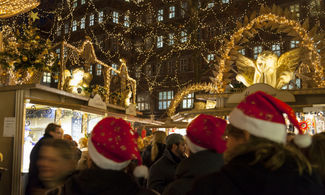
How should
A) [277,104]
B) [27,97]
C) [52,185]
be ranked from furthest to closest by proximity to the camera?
[27,97] → [52,185] → [277,104]

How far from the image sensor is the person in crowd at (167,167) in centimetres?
438

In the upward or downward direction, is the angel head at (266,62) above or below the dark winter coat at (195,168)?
above

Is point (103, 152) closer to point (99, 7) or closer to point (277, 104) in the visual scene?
point (277, 104)

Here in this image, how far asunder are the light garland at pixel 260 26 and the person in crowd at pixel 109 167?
6474 mm

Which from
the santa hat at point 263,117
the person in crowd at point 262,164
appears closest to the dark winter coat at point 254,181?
the person in crowd at point 262,164

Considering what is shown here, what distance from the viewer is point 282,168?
1.82m

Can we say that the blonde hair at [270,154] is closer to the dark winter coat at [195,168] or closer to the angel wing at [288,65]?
the dark winter coat at [195,168]

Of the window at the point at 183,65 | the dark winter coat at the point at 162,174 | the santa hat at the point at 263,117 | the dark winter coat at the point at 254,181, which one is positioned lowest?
the dark winter coat at the point at 162,174

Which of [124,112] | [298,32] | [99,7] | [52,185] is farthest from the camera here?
[99,7]

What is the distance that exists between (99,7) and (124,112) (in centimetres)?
2708

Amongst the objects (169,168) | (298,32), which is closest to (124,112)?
(298,32)

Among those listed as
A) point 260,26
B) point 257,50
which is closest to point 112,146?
point 260,26

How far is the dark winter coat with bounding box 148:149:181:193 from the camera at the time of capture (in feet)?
14.3

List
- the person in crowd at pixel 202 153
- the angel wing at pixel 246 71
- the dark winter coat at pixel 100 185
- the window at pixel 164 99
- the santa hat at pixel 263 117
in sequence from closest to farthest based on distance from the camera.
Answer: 1. the santa hat at pixel 263 117
2. the dark winter coat at pixel 100 185
3. the person in crowd at pixel 202 153
4. the angel wing at pixel 246 71
5. the window at pixel 164 99
